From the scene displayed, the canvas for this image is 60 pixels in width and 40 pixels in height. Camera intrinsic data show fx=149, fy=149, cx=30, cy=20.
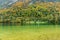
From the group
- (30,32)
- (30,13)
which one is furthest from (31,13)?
(30,32)

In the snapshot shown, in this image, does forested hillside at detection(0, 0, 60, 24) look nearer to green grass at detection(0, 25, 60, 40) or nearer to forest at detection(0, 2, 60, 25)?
forest at detection(0, 2, 60, 25)

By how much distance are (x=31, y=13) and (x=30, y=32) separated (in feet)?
1.35

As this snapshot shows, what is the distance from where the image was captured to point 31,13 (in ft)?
9.95

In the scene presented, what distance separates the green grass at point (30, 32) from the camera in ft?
9.07

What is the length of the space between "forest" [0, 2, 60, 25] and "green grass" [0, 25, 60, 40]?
0.38ft

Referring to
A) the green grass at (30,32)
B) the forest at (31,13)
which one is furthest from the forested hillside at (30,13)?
the green grass at (30,32)

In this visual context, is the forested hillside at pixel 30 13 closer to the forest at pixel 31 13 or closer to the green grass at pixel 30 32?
the forest at pixel 31 13

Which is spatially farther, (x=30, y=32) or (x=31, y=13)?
(x=31, y=13)

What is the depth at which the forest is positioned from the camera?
3.01 metres

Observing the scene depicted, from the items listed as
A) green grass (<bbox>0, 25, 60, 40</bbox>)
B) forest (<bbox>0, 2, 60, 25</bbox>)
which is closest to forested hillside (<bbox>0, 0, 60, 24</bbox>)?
forest (<bbox>0, 2, 60, 25</bbox>)

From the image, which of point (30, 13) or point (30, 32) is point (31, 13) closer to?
point (30, 13)

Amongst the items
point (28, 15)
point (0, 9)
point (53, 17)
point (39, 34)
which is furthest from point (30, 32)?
point (0, 9)

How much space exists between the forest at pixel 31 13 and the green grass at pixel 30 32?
0.12m

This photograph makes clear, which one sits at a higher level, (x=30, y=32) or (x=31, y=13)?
(x=31, y=13)
